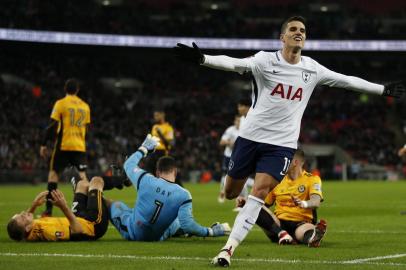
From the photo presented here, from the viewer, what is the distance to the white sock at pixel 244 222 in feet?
21.8

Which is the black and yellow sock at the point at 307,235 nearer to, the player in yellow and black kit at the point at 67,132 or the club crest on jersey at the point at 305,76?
the club crest on jersey at the point at 305,76

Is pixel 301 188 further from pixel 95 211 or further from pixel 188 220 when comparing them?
pixel 95 211

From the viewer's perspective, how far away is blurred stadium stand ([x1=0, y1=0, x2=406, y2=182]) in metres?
42.2

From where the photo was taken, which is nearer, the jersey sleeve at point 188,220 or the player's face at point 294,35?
the player's face at point 294,35

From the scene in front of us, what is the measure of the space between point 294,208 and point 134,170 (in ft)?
6.37

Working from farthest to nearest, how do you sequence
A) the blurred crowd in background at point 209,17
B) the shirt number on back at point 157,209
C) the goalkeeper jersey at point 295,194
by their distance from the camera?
the blurred crowd in background at point 209,17 < the goalkeeper jersey at point 295,194 < the shirt number on back at point 157,209

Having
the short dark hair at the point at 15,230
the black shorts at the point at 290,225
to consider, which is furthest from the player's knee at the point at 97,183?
the black shorts at the point at 290,225

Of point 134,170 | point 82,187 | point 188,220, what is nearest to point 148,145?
point 134,170

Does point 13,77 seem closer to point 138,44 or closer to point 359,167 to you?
point 138,44

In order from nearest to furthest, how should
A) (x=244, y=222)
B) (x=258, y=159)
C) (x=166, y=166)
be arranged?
(x=244, y=222), (x=258, y=159), (x=166, y=166)

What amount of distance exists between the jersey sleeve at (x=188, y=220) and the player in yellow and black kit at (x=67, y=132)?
14.0 ft

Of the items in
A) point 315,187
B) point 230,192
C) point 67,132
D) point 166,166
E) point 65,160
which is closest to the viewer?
point 230,192

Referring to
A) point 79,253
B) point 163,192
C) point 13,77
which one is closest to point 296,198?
point 163,192

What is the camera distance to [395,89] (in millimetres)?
7773
